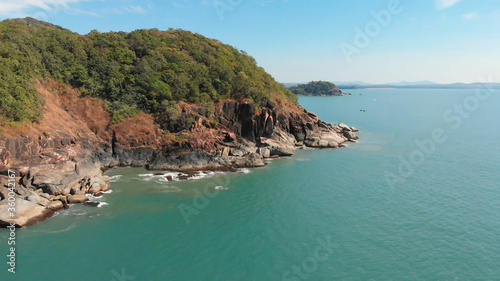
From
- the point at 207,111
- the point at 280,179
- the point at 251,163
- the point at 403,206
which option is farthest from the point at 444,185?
the point at 207,111

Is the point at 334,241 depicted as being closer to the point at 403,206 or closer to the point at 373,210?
the point at 373,210

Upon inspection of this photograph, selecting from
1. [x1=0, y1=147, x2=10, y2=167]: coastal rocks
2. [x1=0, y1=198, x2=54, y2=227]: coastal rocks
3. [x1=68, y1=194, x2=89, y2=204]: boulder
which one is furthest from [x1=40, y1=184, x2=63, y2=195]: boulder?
[x1=0, y1=147, x2=10, y2=167]: coastal rocks

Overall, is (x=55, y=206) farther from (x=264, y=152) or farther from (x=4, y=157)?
(x=264, y=152)

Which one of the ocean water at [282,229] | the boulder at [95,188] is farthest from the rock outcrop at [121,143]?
the ocean water at [282,229]

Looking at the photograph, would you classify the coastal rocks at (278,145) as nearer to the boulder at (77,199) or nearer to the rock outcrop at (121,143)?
the rock outcrop at (121,143)

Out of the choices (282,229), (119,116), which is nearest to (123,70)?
(119,116)

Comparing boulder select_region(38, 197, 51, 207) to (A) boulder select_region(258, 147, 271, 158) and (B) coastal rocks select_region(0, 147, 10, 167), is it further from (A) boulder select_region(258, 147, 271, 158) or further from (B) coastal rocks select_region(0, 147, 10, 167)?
(A) boulder select_region(258, 147, 271, 158)
